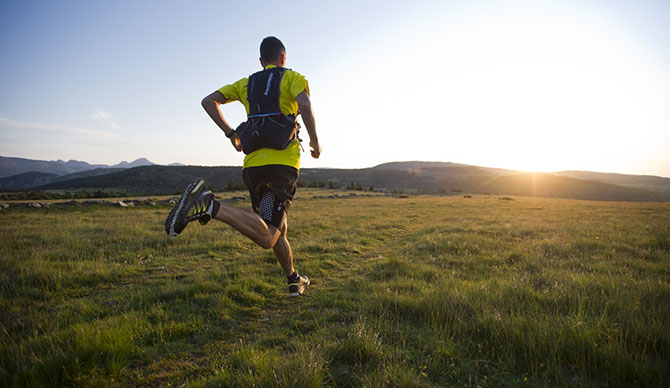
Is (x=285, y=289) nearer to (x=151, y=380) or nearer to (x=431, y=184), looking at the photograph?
(x=151, y=380)

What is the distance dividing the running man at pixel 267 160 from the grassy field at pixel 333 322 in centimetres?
113

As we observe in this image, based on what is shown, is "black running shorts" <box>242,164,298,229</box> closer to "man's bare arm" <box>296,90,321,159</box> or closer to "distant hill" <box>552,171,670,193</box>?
"man's bare arm" <box>296,90,321,159</box>

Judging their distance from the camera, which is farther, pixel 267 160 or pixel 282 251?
pixel 282 251

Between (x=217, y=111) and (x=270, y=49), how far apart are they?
1137mm

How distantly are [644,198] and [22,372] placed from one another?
11309 centimetres

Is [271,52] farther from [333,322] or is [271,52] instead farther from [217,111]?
[333,322]

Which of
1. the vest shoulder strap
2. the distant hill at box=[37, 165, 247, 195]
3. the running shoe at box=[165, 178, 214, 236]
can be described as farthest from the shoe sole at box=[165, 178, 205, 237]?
the distant hill at box=[37, 165, 247, 195]

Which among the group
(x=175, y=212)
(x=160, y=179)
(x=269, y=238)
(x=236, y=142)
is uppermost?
(x=236, y=142)

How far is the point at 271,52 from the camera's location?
3811 millimetres

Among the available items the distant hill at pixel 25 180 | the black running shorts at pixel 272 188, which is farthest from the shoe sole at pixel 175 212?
the distant hill at pixel 25 180

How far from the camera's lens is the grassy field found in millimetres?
2070

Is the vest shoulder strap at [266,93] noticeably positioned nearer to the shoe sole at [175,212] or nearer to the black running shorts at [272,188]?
the black running shorts at [272,188]

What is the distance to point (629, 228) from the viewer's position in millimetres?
10086

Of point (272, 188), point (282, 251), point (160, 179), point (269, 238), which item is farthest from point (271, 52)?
point (160, 179)
